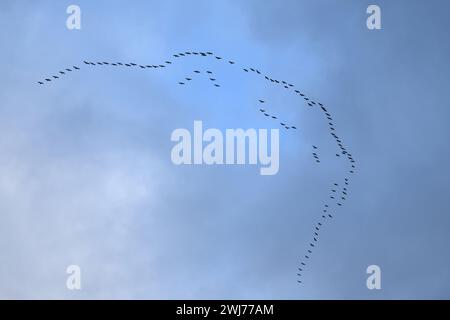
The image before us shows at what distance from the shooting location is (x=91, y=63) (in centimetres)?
3284
